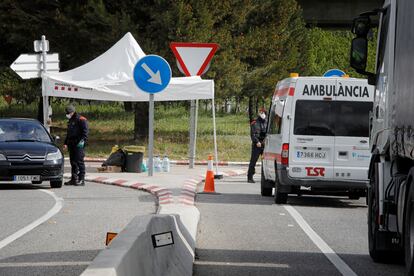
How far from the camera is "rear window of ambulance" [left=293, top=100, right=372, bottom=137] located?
17.9 meters

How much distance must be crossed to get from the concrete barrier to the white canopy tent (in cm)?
1537

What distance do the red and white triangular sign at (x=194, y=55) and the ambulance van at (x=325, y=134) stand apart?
226 inches

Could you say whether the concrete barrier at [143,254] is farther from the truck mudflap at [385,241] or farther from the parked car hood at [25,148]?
the parked car hood at [25,148]

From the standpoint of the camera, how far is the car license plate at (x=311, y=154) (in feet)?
58.5

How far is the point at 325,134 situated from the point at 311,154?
43cm

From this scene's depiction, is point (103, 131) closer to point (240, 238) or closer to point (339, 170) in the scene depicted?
point (339, 170)

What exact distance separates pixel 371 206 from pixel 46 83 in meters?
15.6

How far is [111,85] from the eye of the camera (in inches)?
1029

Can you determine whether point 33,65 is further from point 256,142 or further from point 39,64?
point 256,142

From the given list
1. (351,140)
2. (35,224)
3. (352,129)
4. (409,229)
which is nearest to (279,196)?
(351,140)

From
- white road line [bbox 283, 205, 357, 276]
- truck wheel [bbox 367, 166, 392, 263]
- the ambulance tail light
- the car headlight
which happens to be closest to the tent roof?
the car headlight

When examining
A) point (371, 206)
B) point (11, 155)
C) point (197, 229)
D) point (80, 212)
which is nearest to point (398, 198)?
point (371, 206)

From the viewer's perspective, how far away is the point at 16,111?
178 feet

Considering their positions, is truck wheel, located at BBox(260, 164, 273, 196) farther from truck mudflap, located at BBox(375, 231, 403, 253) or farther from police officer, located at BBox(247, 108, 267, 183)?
truck mudflap, located at BBox(375, 231, 403, 253)
